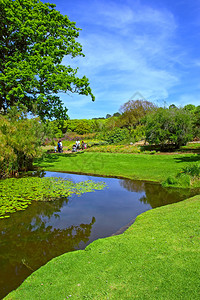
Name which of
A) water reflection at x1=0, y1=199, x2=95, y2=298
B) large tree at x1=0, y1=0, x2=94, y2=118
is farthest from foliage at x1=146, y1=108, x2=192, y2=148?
water reflection at x1=0, y1=199, x2=95, y2=298

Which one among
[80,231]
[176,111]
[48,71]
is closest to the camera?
[80,231]

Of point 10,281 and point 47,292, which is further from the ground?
point 47,292

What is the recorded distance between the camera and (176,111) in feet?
74.3

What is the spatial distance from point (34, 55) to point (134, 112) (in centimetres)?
3078

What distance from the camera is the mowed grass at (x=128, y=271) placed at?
2.85m

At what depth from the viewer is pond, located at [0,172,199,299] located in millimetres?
4422

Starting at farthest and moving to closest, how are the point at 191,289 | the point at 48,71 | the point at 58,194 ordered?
1. the point at 48,71
2. the point at 58,194
3. the point at 191,289

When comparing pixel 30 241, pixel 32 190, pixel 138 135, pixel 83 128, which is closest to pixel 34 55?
pixel 32 190

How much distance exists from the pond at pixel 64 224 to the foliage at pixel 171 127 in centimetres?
1325

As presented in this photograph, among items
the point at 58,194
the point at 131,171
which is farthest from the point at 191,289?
the point at 131,171

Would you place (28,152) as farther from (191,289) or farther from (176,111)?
(176,111)

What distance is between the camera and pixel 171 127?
2225cm

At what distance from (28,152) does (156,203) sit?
7.72 m

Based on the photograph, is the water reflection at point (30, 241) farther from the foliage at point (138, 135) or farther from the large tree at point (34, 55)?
the foliage at point (138, 135)
